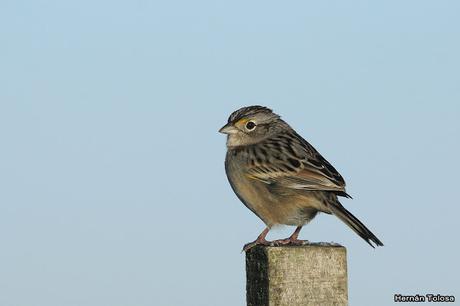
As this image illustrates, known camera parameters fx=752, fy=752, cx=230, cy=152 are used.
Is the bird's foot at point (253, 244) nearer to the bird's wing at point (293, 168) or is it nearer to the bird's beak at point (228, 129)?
the bird's wing at point (293, 168)

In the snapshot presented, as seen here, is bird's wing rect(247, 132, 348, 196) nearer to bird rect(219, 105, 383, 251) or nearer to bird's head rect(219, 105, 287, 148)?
bird rect(219, 105, 383, 251)

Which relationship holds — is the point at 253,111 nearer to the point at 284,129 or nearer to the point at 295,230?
the point at 284,129

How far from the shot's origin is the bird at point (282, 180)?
9.43 m

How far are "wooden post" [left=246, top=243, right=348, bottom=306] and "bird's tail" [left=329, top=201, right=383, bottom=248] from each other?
8.52 feet

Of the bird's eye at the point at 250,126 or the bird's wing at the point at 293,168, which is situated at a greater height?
the bird's eye at the point at 250,126

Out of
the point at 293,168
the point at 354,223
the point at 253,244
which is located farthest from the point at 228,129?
the point at 253,244

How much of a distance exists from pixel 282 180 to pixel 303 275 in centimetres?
410

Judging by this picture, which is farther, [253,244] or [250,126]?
[250,126]

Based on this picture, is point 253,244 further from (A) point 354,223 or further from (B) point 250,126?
(B) point 250,126

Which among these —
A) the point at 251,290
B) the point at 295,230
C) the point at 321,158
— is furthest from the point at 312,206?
the point at 251,290

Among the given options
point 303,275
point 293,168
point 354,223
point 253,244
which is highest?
point 293,168

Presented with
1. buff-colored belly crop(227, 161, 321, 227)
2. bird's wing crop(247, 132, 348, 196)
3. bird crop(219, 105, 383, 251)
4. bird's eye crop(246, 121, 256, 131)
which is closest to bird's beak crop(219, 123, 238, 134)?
bird crop(219, 105, 383, 251)

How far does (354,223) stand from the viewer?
28.5 feet

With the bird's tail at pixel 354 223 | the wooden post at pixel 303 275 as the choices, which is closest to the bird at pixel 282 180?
the bird's tail at pixel 354 223
